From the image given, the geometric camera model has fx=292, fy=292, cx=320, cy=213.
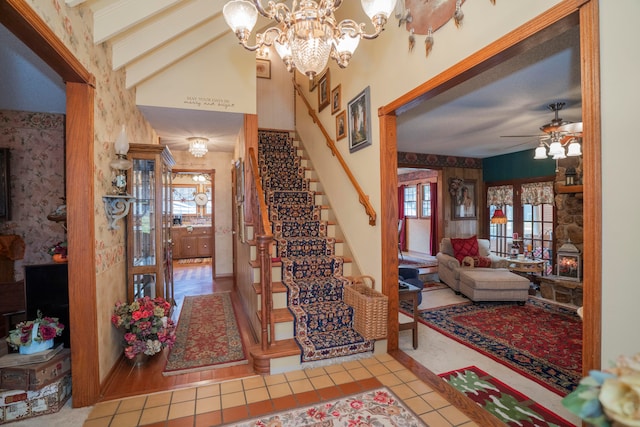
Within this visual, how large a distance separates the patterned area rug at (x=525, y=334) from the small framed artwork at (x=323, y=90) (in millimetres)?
3386

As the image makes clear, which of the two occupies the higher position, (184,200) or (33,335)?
(184,200)

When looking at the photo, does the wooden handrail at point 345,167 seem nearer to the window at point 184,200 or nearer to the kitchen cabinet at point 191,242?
the kitchen cabinet at point 191,242

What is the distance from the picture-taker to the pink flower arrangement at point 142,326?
262 centimetres

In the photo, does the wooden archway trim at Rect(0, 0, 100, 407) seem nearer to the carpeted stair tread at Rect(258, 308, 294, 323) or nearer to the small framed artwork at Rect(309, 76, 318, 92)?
the carpeted stair tread at Rect(258, 308, 294, 323)

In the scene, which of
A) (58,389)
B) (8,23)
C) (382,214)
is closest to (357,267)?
(382,214)

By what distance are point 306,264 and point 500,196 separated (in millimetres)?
5740

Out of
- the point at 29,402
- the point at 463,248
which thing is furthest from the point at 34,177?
the point at 463,248

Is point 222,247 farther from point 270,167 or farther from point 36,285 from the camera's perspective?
point 36,285

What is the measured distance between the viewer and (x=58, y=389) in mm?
2121

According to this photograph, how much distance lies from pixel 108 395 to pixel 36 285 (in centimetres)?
107

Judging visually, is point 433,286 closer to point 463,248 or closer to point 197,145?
point 463,248

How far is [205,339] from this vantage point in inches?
128

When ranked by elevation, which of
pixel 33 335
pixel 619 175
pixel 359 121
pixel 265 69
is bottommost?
pixel 33 335

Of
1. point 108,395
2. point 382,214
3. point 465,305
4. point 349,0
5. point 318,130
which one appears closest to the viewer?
point 108,395
